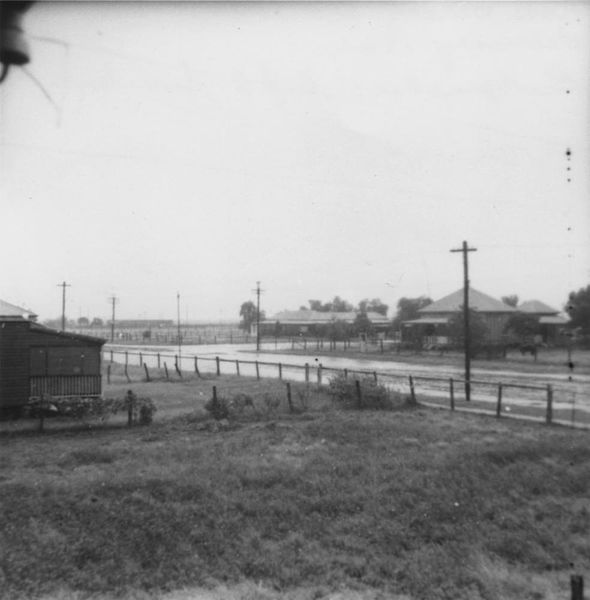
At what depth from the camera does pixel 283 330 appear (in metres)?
96.4

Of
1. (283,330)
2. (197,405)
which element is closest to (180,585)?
(197,405)

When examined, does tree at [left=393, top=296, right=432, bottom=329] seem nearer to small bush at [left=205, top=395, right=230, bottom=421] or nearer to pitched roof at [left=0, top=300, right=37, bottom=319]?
pitched roof at [left=0, top=300, right=37, bottom=319]

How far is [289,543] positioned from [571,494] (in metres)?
5.77

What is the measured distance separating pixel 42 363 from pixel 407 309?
54803mm

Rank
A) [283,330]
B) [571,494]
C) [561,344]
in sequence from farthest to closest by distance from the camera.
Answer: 1. [283,330]
2. [561,344]
3. [571,494]

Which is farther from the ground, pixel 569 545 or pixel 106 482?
pixel 106 482

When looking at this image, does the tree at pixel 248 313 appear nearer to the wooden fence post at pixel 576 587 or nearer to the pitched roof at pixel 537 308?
the pitched roof at pixel 537 308

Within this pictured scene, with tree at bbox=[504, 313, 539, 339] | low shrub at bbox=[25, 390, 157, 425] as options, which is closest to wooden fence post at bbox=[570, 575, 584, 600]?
low shrub at bbox=[25, 390, 157, 425]

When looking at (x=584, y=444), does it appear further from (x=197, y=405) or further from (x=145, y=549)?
(x=197, y=405)

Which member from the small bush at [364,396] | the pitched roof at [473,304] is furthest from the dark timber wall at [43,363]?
the pitched roof at [473,304]

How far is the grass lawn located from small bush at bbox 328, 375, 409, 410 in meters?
3.57

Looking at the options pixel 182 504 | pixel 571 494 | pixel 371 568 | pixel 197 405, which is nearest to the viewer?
pixel 371 568

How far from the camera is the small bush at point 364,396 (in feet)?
57.4

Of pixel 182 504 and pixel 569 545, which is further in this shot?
pixel 182 504
